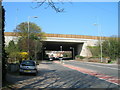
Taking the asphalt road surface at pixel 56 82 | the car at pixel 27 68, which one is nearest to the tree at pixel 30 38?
the car at pixel 27 68

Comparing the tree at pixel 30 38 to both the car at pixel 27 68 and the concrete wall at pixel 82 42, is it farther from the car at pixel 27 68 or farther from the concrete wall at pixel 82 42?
the car at pixel 27 68

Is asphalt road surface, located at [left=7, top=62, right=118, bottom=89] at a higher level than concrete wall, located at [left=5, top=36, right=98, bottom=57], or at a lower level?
lower

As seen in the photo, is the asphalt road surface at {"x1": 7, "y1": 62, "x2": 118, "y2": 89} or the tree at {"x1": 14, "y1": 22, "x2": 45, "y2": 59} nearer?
the asphalt road surface at {"x1": 7, "y1": 62, "x2": 118, "y2": 89}

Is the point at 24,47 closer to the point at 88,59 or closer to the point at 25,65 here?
the point at 25,65

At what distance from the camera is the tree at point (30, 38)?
35906 millimetres

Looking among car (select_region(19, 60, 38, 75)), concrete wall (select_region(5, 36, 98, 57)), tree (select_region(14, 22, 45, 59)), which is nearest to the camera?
car (select_region(19, 60, 38, 75))

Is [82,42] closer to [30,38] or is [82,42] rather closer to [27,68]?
[30,38]

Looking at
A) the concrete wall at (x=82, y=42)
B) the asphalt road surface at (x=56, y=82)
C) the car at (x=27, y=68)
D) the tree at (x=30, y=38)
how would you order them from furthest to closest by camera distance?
the concrete wall at (x=82, y=42)
the tree at (x=30, y=38)
the car at (x=27, y=68)
the asphalt road surface at (x=56, y=82)

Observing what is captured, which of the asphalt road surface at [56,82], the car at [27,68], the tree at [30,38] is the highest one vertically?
the tree at [30,38]

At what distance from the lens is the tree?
35.9 meters

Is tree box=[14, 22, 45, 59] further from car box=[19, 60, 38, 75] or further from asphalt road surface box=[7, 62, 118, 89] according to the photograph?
asphalt road surface box=[7, 62, 118, 89]

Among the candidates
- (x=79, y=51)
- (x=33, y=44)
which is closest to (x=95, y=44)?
(x=79, y=51)

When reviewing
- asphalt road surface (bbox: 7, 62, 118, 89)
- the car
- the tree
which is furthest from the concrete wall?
asphalt road surface (bbox: 7, 62, 118, 89)

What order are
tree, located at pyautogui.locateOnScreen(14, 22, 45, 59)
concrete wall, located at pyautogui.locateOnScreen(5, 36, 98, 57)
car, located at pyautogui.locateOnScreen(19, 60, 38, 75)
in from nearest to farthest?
1. car, located at pyautogui.locateOnScreen(19, 60, 38, 75)
2. tree, located at pyautogui.locateOnScreen(14, 22, 45, 59)
3. concrete wall, located at pyautogui.locateOnScreen(5, 36, 98, 57)
